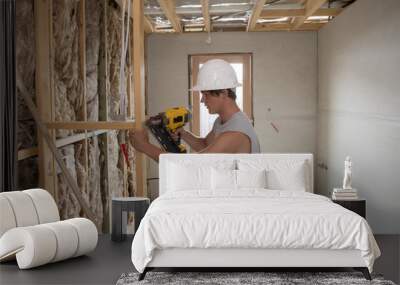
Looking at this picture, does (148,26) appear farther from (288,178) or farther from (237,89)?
(288,178)

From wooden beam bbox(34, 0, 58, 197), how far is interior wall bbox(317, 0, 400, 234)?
3.00 metres

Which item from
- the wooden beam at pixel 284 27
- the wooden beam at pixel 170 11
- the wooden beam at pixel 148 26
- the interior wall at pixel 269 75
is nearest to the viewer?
the wooden beam at pixel 170 11

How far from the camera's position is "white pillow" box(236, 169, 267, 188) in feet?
12.8

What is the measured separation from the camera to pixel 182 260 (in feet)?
10.2

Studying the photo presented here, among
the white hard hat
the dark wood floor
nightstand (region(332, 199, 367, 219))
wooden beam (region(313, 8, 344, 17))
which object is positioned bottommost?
the dark wood floor

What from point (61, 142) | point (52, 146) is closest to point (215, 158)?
point (52, 146)

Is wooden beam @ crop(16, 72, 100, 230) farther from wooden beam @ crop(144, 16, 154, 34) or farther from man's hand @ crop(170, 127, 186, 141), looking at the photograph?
wooden beam @ crop(144, 16, 154, 34)

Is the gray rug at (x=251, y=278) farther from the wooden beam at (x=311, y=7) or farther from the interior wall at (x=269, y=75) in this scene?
the interior wall at (x=269, y=75)

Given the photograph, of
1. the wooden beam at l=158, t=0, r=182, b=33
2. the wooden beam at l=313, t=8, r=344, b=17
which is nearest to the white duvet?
the wooden beam at l=158, t=0, r=182, b=33

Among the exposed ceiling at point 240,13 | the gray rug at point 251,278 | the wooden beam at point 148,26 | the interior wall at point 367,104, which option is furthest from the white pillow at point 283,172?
the wooden beam at point 148,26

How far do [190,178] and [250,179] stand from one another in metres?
0.40

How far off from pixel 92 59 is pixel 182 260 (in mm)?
3210

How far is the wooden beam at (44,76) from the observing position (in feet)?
14.7

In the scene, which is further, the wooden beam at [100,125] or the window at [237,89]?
the window at [237,89]
